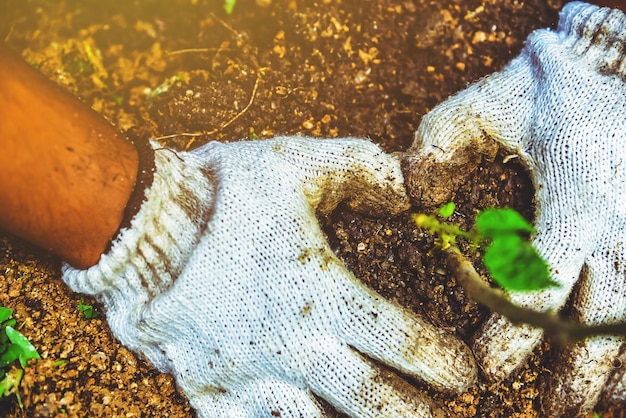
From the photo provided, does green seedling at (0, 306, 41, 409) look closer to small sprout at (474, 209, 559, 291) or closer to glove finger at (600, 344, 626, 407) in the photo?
small sprout at (474, 209, 559, 291)

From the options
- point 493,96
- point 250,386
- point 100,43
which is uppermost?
point 493,96

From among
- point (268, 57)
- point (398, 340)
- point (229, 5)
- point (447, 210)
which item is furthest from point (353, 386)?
point (229, 5)

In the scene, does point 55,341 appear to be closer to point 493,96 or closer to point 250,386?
point 250,386

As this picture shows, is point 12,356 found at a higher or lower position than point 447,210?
lower

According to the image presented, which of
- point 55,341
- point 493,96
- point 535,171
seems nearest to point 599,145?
point 535,171

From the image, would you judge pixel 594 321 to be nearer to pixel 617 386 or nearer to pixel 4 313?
pixel 617 386

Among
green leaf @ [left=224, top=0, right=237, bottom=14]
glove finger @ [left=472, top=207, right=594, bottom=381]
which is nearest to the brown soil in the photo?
green leaf @ [left=224, top=0, right=237, bottom=14]
